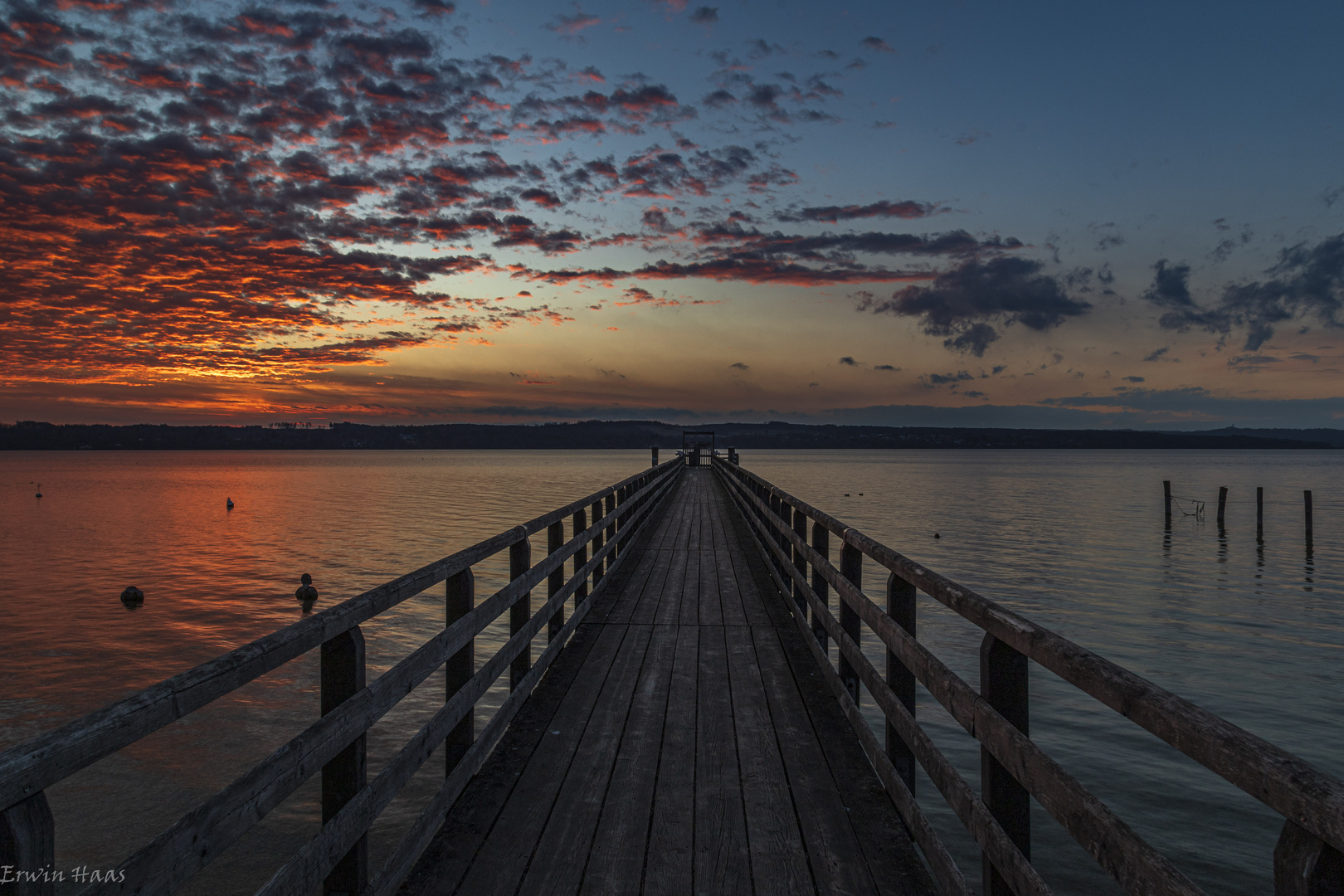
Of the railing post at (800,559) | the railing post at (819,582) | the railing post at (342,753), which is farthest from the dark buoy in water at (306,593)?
the railing post at (342,753)

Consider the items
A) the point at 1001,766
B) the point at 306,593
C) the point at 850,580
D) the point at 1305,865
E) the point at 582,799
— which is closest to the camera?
the point at 1305,865

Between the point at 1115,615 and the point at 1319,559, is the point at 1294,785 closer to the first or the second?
the point at 1115,615

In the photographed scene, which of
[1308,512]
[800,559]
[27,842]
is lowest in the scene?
[1308,512]

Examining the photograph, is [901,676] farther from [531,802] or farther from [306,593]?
[306,593]

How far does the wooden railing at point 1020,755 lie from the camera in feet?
4.14

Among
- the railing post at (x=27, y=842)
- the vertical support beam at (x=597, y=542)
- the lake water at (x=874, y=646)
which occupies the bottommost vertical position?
the lake water at (x=874, y=646)

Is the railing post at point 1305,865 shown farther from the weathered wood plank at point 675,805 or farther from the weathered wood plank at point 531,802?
the weathered wood plank at point 531,802

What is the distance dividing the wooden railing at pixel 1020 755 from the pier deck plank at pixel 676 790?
0.26 meters

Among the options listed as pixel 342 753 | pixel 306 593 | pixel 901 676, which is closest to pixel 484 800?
pixel 342 753

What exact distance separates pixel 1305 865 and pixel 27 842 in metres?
2.26

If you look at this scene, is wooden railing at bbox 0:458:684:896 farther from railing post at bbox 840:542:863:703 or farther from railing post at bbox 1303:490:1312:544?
railing post at bbox 1303:490:1312:544

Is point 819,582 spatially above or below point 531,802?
above

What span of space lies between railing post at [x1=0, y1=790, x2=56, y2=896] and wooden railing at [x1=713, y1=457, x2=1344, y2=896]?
210 cm

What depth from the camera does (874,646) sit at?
42.0ft
